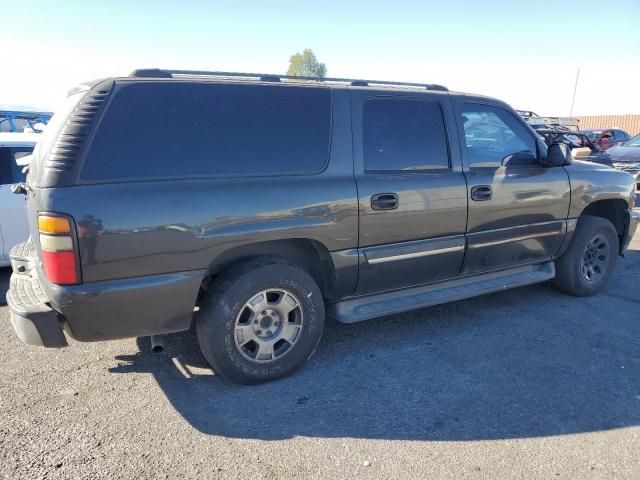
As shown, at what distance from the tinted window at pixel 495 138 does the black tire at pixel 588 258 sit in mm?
1059

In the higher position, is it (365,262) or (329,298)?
(365,262)

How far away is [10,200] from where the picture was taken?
18.2ft

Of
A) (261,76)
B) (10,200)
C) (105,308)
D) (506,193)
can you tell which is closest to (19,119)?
(10,200)

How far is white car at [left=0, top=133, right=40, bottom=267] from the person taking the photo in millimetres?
5535

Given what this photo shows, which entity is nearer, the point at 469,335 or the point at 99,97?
the point at 99,97

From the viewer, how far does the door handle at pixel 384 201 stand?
363 cm

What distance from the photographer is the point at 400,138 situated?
391 centimetres

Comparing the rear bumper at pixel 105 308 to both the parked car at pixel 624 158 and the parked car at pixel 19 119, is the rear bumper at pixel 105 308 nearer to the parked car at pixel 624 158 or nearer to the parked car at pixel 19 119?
the parked car at pixel 19 119

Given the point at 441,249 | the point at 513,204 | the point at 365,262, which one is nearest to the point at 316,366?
the point at 365,262

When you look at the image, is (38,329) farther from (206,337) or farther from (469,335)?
(469,335)

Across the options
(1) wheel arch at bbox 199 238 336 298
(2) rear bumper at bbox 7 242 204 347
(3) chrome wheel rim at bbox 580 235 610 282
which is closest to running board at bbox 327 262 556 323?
(1) wheel arch at bbox 199 238 336 298

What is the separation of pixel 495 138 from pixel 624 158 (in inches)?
379

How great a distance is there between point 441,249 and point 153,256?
2.24 metres

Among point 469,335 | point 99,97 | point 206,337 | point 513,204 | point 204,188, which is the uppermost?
point 99,97
